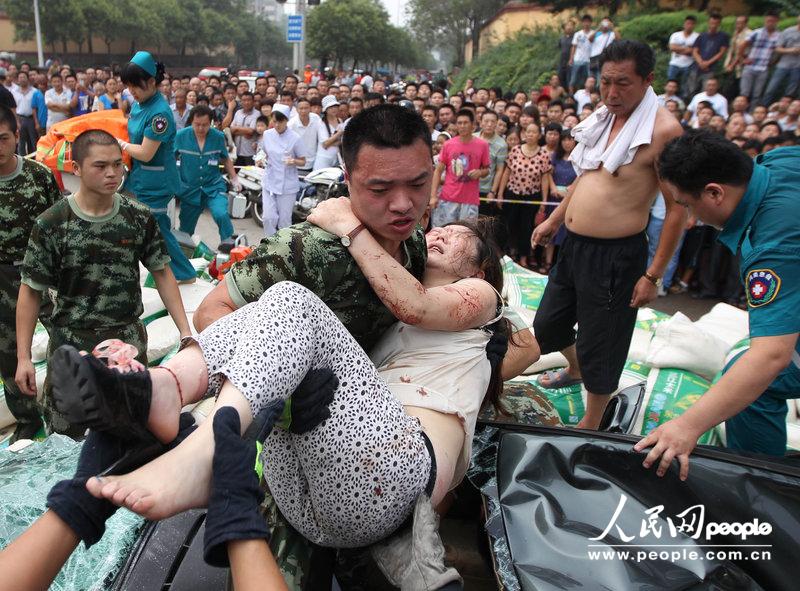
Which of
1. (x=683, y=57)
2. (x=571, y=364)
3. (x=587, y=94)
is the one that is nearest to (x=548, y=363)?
(x=571, y=364)

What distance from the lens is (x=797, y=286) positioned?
81.5 inches

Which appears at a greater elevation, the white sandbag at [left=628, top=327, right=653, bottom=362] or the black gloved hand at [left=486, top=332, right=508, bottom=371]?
the black gloved hand at [left=486, top=332, right=508, bottom=371]

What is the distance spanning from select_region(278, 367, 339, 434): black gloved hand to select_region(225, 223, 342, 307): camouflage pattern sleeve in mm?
345

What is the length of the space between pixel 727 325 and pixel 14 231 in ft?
14.4

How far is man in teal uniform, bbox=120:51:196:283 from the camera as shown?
5.08 meters

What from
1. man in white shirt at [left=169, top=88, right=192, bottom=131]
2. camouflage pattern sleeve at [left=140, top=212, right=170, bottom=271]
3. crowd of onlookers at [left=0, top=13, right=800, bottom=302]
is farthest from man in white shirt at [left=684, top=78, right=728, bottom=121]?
camouflage pattern sleeve at [left=140, top=212, right=170, bottom=271]

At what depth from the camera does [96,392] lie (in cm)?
131

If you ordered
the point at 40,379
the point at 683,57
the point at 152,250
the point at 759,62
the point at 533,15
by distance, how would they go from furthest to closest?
the point at 533,15, the point at 683,57, the point at 759,62, the point at 40,379, the point at 152,250

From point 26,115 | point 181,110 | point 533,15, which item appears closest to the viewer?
point 181,110

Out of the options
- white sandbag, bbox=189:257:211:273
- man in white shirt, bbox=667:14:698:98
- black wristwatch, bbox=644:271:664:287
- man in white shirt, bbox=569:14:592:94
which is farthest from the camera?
man in white shirt, bbox=569:14:592:94

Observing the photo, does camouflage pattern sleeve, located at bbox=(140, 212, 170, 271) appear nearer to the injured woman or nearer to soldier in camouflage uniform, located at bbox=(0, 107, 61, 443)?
soldier in camouflage uniform, located at bbox=(0, 107, 61, 443)

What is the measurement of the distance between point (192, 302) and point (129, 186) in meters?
1.62

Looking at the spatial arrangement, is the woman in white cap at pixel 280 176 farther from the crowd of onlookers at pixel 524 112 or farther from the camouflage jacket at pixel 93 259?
the camouflage jacket at pixel 93 259

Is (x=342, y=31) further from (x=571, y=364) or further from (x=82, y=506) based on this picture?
(x=82, y=506)
